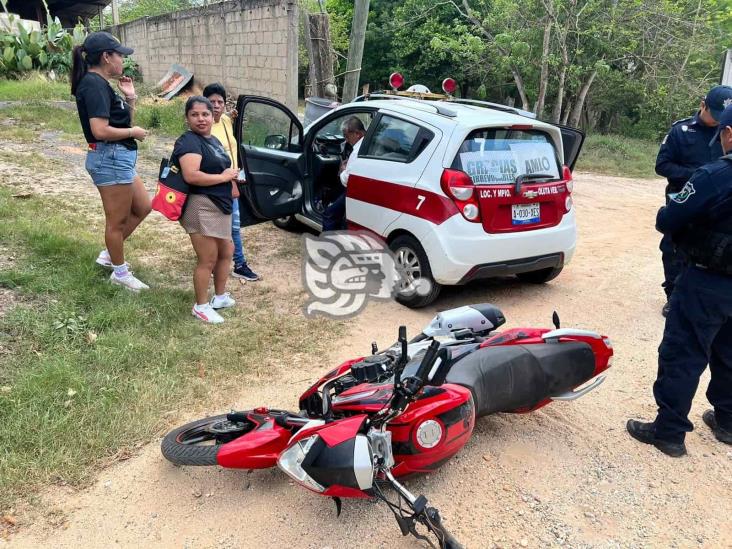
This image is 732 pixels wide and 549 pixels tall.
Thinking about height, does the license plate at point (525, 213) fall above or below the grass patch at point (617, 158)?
above

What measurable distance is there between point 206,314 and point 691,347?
311 centimetres

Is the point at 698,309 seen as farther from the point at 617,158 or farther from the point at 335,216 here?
the point at 617,158

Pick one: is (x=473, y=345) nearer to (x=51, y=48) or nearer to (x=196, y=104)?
(x=196, y=104)

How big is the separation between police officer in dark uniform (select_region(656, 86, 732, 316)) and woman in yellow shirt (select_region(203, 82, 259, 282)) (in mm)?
3366

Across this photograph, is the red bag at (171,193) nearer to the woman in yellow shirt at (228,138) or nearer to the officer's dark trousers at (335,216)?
the woman in yellow shirt at (228,138)

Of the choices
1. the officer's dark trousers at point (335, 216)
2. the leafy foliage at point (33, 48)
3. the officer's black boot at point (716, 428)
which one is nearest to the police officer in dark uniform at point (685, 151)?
the officer's black boot at point (716, 428)

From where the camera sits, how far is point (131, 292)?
434cm

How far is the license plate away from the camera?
4.36m

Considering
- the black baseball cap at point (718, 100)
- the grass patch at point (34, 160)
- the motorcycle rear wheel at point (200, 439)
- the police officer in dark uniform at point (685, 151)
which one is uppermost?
the black baseball cap at point (718, 100)

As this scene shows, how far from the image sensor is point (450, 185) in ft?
13.6

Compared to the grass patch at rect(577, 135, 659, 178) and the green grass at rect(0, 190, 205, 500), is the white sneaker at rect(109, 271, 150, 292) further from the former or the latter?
the grass patch at rect(577, 135, 659, 178)

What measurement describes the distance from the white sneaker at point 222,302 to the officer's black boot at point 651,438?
9.56 feet

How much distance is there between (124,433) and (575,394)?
7.67 ft

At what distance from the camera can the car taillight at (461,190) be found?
4156mm
